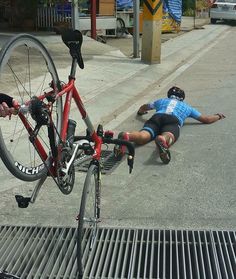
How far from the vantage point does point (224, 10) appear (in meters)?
26.1

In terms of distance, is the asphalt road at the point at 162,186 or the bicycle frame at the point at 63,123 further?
the asphalt road at the point at 162,186

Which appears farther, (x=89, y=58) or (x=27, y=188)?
(x=89, y=58)

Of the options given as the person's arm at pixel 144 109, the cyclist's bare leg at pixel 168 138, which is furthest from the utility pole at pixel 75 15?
the cyclist's bare leg at pixel 168 138

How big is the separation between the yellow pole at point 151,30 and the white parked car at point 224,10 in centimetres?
1480

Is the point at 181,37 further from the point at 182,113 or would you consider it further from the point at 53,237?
the point at 53,237

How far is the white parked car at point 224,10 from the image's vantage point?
25.9 meters

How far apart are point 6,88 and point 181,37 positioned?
41.2ft

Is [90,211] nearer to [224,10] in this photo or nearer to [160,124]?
[160,124]

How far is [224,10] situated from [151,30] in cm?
1525

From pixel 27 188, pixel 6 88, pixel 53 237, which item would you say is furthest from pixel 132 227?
pixel 6 88

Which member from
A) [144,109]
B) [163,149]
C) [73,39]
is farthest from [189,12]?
[73,39]

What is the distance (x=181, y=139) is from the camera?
638cm

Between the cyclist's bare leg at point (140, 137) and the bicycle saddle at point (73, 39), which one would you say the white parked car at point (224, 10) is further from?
the bicycle saddle at point (73, 39)

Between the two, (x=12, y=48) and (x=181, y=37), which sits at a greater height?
(x=12, y=48)
